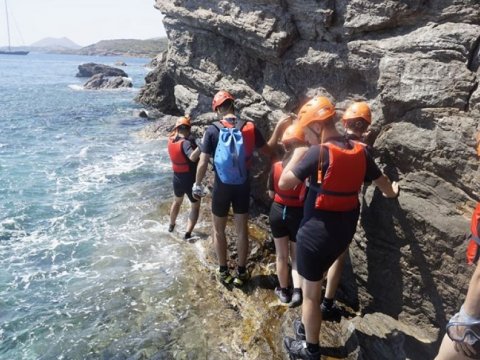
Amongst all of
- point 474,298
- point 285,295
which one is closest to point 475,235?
point 474,298

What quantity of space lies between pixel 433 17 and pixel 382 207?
2.88m

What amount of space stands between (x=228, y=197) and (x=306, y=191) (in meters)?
1.66

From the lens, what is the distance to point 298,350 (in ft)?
19.8

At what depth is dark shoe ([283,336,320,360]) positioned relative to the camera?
5.87m

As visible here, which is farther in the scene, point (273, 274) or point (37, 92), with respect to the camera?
point (37, 92)

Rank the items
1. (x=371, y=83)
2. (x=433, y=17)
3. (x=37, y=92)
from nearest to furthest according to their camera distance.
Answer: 1. (x=433, y=17)
2. (x=371, y=83)
3. (x=37, y=92)

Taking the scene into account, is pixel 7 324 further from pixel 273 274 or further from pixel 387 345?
pixel 387 345

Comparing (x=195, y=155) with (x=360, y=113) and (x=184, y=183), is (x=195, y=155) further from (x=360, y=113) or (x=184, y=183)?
(x=360, y=113)

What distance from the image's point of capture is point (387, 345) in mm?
5988

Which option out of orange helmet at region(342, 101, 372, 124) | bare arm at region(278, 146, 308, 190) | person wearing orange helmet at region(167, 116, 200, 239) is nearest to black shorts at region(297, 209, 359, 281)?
bare arm at region(278, 146, 308, 190)

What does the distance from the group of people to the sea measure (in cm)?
166

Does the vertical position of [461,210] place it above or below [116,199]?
above

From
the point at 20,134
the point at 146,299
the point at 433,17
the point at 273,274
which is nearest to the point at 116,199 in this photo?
the point at 146,299

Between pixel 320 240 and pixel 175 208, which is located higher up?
pixel 320 240
